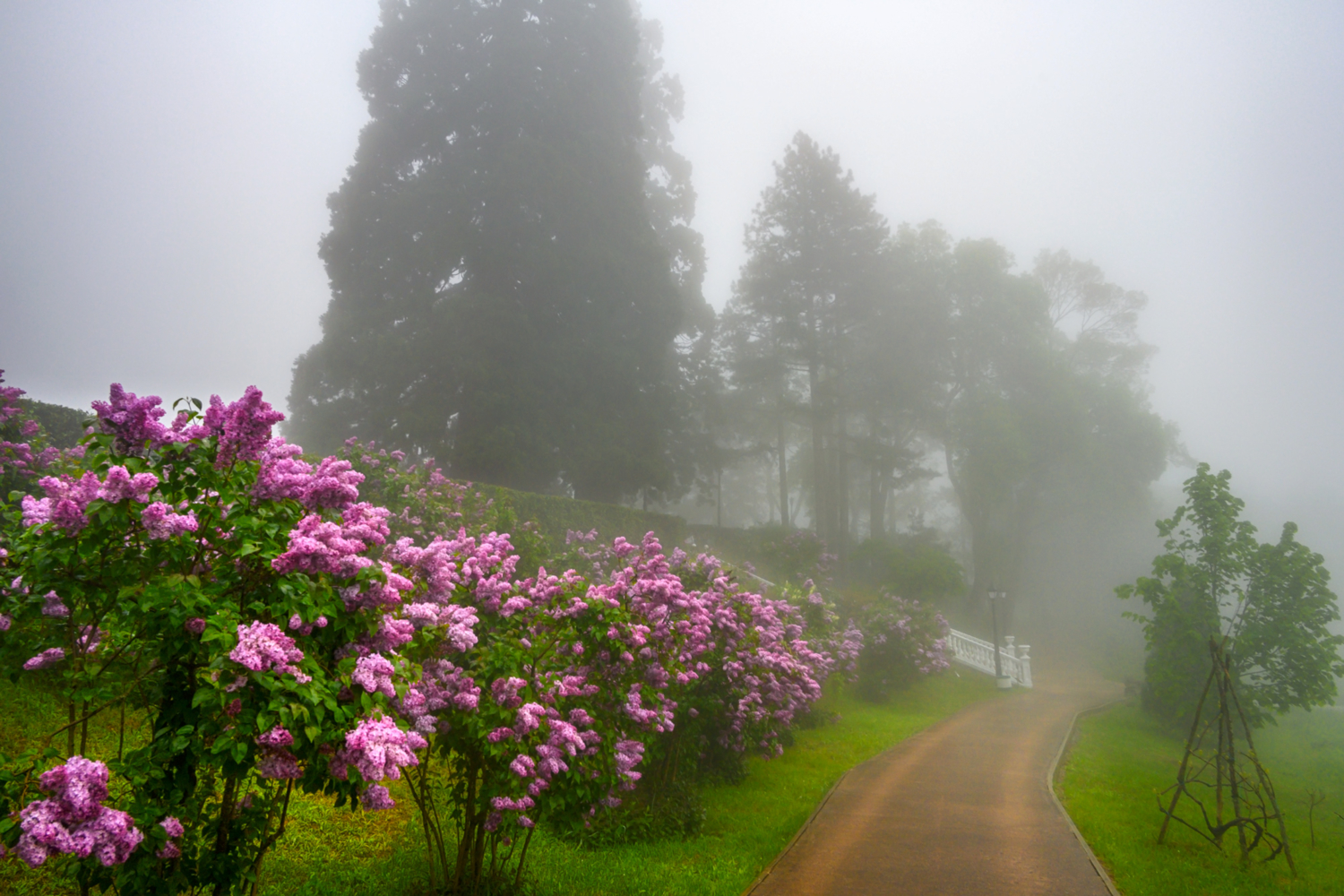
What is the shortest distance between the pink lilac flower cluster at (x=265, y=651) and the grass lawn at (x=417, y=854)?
6.40 ft

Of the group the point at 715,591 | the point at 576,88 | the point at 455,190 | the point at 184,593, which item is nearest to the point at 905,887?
the point at 715,591

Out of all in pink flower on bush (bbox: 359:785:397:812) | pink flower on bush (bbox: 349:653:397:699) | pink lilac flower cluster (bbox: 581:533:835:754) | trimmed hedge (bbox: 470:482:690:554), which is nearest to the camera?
pink flower on bush (bbox: 349:653:397:699)

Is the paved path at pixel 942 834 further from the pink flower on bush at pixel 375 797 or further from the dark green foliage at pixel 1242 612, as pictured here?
the dark green foliage at pixel 1242 612

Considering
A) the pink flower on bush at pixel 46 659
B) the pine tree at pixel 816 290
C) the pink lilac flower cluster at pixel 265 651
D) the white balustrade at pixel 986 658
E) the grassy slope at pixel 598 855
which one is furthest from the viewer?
the pine tree at pixel 816 290

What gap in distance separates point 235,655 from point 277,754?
0.51 metres

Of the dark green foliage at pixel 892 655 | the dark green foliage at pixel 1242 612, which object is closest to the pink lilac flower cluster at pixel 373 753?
the dark green foliage at pixel 1242 612

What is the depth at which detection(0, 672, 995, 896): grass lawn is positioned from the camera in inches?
195

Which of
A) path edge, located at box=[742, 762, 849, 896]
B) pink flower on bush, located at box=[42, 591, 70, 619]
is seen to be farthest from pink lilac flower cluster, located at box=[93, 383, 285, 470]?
path edge, located at box=[742, 762, 849, 896]

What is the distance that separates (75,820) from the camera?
240cm

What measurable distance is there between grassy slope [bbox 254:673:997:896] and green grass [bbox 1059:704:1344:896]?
3.35 metres

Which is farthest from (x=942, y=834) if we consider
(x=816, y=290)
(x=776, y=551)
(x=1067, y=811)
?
(x=816, y=290)

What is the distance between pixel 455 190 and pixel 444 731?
20932mm

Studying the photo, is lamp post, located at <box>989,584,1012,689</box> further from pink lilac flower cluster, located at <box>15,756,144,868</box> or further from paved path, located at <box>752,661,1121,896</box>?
pink lilac flower cluster, located at <box>15,756,144,868</box>

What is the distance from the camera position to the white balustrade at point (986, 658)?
23688 millimetres
